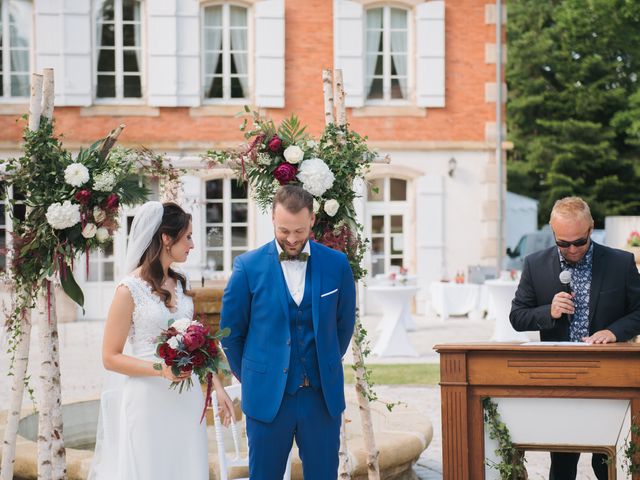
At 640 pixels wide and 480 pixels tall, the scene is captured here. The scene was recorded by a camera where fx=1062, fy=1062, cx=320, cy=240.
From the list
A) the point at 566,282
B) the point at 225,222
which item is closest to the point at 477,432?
the point at 566,282

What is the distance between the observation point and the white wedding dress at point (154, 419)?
4.31 metres

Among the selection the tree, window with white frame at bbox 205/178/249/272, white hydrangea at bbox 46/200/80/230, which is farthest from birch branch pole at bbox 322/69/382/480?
the tree

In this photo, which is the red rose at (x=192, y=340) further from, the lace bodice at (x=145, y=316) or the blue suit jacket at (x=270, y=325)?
the lace bodice at (x=145, y=316)

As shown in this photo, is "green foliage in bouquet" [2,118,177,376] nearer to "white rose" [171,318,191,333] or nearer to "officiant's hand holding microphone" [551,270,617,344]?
"white rose" [171,318,191,333]

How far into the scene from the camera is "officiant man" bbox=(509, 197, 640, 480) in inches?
181

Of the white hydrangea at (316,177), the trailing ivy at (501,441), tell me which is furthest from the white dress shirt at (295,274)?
the white hydrangea at (316,177)

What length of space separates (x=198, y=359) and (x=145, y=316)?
433 mm

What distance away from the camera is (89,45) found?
683 inches

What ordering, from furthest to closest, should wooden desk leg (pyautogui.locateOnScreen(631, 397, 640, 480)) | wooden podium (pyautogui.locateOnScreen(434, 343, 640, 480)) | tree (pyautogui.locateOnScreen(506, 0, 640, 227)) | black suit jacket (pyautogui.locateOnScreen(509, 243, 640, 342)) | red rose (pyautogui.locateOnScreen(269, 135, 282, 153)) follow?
tree (pyautogui.locateOnScreen(506, 0, 640, 227)), red rose (pyautogui.locateOnScreen(269, 135, 282, 153)), black suit jacket (pyautogui.locateOnScreen(509, 243, 640, 342)), wooden podium (pyautogui.locateOnScreen(434, 343, 640, 480)), wooden desk leg (pyautogui.locateOnScreen(631, 397, 640, 480))

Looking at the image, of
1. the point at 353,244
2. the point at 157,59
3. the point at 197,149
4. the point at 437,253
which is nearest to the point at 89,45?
the point at 157,59

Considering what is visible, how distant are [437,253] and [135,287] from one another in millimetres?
14087

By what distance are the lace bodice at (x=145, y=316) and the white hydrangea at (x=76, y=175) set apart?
3.65 feet

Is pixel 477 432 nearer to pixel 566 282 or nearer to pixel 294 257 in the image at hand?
pixel 566 282

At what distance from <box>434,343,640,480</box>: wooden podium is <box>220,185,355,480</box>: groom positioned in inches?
A: 21.8
